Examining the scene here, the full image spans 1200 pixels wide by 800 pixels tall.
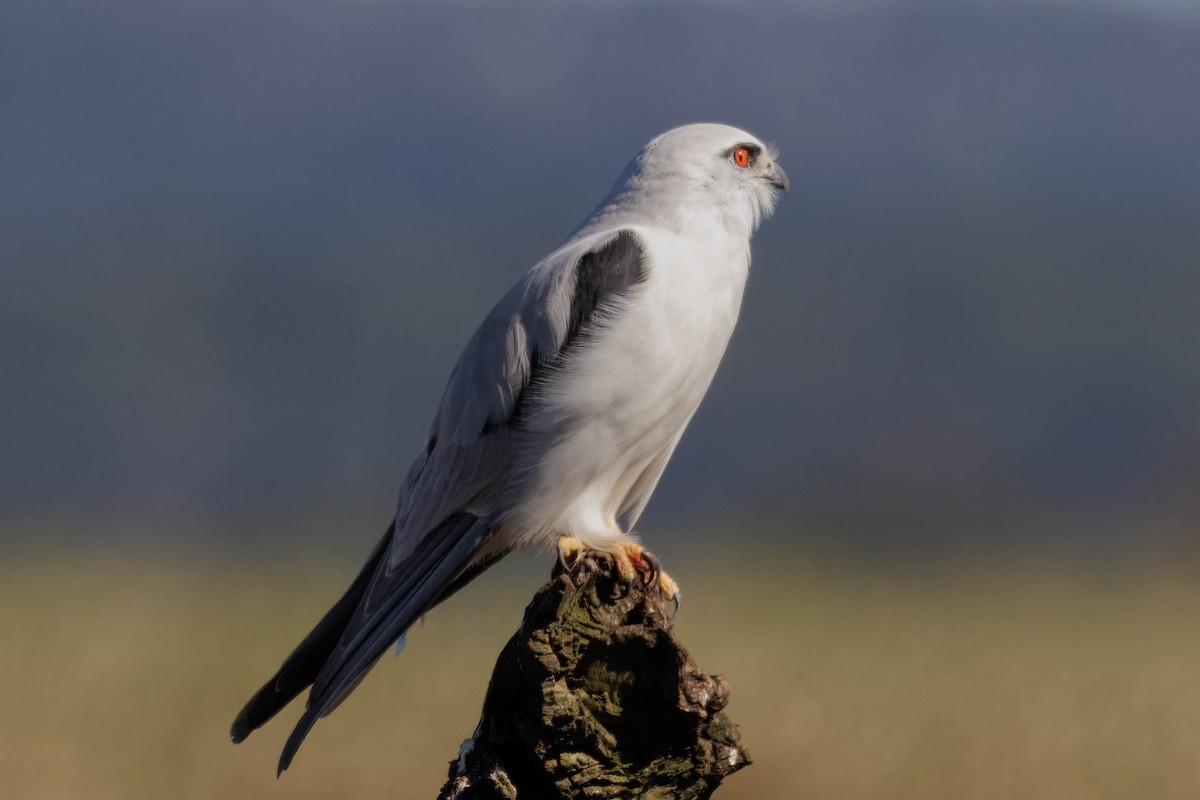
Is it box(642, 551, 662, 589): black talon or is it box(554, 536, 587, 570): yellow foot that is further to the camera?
box(554, 536, 587, 570): yellow foot

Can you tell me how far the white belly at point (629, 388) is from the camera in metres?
4.37

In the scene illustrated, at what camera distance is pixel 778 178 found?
17.4 ft

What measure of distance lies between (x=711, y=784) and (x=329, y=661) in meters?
1.47

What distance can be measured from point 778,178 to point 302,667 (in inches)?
107

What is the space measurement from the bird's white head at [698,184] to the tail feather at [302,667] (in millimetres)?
1547

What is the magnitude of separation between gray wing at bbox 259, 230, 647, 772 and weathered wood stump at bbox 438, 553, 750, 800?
0.92m

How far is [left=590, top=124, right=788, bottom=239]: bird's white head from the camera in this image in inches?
189

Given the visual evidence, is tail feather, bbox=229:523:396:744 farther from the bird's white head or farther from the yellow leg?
the bird's white head

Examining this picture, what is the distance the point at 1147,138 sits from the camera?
12788cm

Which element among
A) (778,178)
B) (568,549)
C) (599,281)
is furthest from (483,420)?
(778,178)

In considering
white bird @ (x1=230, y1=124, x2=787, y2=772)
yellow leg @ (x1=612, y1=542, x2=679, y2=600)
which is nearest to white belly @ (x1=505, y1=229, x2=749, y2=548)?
white bird @ (x1=230, y1=124, x2=787, y2=772)

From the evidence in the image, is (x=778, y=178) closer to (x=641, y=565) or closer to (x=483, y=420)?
(x=483, y=420)

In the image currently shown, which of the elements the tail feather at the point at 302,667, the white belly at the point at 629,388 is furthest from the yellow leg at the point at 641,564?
the tail feather at the point at 302,667

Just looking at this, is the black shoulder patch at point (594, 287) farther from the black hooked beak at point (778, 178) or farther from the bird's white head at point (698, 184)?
the black hooked beak at point (778, 178)
